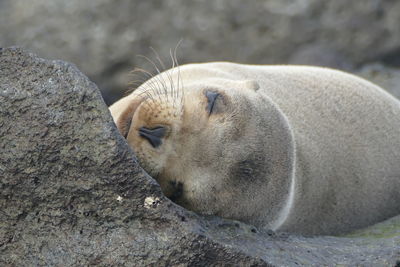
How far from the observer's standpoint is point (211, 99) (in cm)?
448

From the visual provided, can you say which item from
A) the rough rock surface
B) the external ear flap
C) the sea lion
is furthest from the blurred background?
the rough rock surface

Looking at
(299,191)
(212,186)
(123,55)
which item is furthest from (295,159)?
(123,55)

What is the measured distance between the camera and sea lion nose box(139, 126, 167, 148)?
163 inches

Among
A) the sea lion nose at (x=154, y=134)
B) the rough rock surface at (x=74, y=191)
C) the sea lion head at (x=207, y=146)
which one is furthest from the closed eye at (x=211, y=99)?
the rough rock surface at (x=74, y=191)

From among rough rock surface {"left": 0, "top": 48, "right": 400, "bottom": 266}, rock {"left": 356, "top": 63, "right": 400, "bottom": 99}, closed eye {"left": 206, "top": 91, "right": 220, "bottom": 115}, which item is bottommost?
rough rock surface {"left": 0, "top": 48, "right": 400, "bottom": 266}

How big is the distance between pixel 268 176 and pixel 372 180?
1841mm

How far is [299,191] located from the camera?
5.27 metres

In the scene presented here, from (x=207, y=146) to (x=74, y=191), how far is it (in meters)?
0.79

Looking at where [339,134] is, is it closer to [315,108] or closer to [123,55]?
[315,108]

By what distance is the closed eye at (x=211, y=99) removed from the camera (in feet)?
14.4

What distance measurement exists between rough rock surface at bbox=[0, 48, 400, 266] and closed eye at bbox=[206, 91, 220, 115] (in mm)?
716

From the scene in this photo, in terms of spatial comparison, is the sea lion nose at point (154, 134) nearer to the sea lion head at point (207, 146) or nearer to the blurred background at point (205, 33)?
the sea lion head at point (207, 146)

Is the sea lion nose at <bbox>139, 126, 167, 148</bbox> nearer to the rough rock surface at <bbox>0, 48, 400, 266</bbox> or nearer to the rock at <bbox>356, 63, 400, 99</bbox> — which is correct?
the rough rock surface at <bbox>0, 48, 400, 266</bbox>

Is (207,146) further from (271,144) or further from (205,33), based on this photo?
(205,33)
